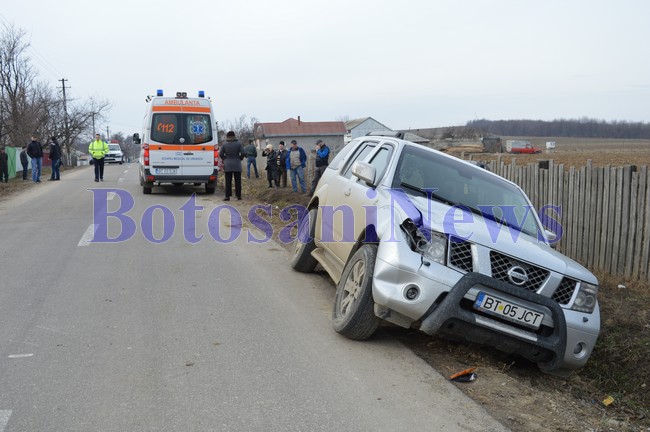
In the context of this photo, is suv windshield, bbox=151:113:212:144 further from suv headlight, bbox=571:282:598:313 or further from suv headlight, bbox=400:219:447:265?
suv headlight, bbox=571:282:598:313

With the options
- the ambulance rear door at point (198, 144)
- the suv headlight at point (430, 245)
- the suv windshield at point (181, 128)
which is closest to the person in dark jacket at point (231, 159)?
the ambulance rear door at point (198, 144)

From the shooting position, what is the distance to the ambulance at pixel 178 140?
1716cm

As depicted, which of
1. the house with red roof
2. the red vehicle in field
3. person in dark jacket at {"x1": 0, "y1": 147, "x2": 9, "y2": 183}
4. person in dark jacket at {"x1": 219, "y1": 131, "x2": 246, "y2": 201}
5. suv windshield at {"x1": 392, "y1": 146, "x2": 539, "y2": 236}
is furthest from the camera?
the house with red roof

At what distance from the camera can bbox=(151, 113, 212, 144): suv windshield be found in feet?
56.2

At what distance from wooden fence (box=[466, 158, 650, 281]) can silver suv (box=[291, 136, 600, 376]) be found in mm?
2686

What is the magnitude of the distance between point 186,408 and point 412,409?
153cm

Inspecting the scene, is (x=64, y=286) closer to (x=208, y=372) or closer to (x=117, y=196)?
(x=208, y=372)

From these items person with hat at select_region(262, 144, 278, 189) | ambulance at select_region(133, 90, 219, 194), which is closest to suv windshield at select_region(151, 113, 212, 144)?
ambulance at select_region(133, 90, 219, 194)

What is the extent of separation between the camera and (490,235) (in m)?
5.14

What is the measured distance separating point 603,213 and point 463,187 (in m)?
3.44

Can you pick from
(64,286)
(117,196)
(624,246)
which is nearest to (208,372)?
(64,286)

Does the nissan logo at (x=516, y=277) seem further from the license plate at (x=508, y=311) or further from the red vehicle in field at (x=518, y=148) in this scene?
the red vehicle in field at (x=518, y=148)

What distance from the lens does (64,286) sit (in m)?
6.99

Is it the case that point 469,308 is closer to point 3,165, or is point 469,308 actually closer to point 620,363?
point 620,363
